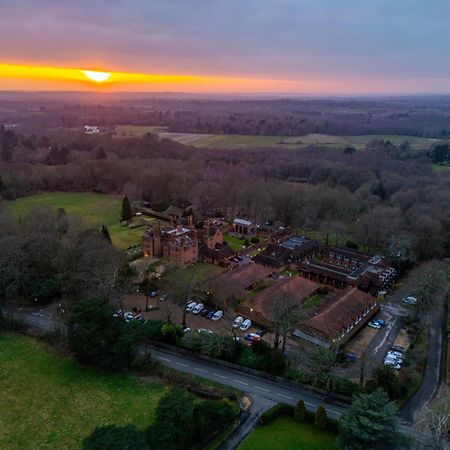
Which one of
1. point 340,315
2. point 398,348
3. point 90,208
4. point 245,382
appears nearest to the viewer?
point 245,382

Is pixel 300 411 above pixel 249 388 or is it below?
above

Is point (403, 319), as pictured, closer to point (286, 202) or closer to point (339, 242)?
point (339, 242)

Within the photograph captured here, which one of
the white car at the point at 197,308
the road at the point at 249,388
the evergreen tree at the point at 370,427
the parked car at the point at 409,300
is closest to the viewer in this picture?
the evergreen tree at the point at 370,427

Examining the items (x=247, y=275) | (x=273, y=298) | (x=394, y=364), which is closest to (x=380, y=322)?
(x=394, y=364)

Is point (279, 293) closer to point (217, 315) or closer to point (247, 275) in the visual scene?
point (217, 315)

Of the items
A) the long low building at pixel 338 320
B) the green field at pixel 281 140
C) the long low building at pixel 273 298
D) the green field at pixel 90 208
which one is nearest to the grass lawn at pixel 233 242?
the green field at pixel 90 208

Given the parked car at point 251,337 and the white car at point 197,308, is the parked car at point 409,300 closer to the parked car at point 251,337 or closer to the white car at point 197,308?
the parked car at point 251,337

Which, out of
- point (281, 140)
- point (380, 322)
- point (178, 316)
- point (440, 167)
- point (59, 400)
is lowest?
point (178, 316)
